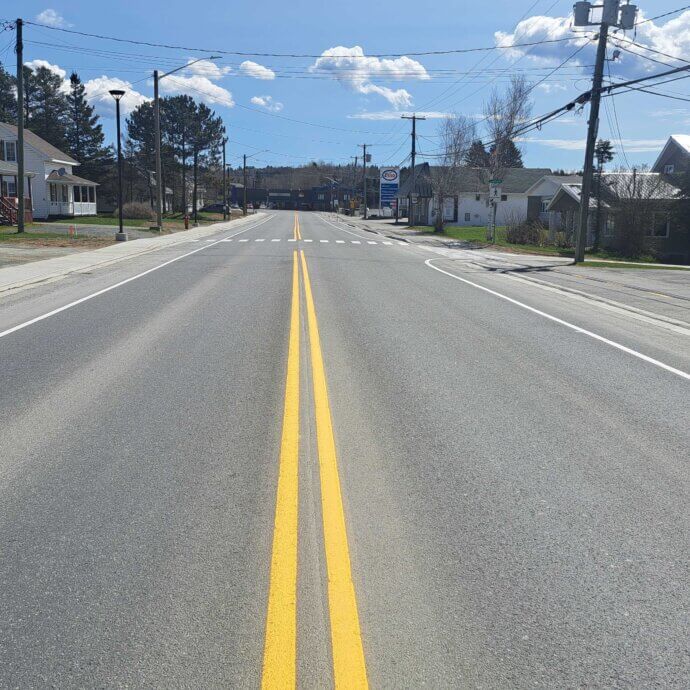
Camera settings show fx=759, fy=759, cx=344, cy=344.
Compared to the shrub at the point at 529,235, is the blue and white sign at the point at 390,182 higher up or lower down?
higher up

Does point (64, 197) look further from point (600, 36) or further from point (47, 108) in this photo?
point (600, 36)

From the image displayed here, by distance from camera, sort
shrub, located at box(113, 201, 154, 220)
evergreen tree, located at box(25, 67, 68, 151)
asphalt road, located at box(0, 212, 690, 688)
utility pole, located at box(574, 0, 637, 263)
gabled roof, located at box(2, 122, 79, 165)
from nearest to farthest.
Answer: asphalt road, located at box(0, 212, 690, 688)
utility pole, located at box(574, 0, 637, 263)
gabled roof, located at box(2, 122, 79, 165)
shrub, located at box(113, 201, 154, 220)
evergreen tree, located at box(25, 67, 68, 151)

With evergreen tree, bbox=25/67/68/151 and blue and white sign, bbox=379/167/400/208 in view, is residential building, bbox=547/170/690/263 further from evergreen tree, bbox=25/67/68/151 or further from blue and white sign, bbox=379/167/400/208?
evergreen tree, bbox=25/67/68/151

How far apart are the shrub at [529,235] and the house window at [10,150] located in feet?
109

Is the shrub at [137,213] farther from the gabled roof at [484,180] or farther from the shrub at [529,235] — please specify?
the shrub at [529,235]

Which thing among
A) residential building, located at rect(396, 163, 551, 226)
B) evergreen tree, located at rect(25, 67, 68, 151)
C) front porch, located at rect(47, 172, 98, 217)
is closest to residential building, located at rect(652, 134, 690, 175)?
residential building, located at rect(396, 163, 551, 226)

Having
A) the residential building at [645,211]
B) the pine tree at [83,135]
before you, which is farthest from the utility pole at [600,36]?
the pine tree at [83,135]

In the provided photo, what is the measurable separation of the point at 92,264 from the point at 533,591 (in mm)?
21205

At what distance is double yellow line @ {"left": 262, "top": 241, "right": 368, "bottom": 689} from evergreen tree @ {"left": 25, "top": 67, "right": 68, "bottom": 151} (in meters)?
81.0

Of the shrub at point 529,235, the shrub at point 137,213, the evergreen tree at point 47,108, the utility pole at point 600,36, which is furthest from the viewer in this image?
the evergreen tree at point 47,108

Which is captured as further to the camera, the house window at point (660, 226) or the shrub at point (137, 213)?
the shrub at point (137, 213)

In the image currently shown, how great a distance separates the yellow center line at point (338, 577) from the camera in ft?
10.3

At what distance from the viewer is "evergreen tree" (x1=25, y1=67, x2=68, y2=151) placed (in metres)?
78.7

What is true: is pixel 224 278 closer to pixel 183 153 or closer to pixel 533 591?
pixel 533 591
